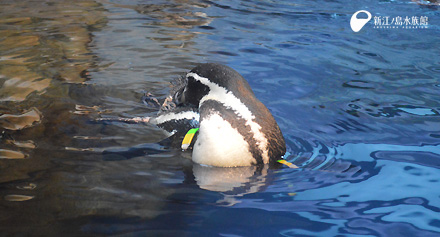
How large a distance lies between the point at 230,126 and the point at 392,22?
8889 millimetres

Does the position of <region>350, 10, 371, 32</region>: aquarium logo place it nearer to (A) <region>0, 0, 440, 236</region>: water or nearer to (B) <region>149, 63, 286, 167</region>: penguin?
(A) <region>0, 0, 440, 236</region>: water

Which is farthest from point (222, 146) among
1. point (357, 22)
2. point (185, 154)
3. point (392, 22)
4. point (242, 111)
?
point (392, 22)

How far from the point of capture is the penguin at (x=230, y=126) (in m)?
4.55

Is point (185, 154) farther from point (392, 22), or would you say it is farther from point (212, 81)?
point (392, 22)

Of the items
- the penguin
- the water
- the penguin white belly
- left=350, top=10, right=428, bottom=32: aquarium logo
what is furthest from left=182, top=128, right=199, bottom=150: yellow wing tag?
left=350, top=10, right=428, bottom=32: aquarium logo

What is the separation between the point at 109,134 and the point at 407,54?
6.46m

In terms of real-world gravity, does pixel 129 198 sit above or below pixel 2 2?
below

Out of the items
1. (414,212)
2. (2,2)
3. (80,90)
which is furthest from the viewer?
(2,2)

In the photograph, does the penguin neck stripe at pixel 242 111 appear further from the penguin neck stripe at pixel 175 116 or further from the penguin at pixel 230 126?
the penguin neck stripe at pixel 175 116

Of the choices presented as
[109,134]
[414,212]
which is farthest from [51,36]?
[414,212]

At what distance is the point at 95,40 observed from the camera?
9.36m

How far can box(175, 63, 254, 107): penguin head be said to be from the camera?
473cm

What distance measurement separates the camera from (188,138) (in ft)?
16.6

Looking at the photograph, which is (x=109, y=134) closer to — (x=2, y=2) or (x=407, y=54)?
(x=407, y=54)
